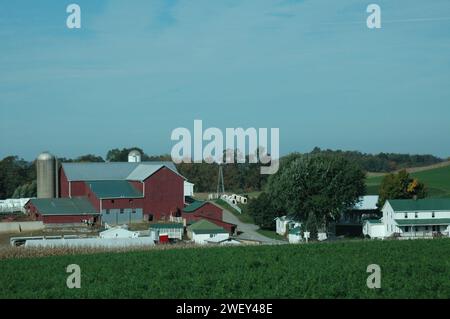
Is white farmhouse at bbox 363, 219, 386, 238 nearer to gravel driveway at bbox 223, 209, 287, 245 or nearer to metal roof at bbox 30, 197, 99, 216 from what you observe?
gravel driveway at bbox 223, 209, 287, 245

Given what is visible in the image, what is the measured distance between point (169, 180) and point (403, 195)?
1492 cm

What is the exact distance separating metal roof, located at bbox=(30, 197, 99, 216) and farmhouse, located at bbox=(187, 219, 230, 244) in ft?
25.2

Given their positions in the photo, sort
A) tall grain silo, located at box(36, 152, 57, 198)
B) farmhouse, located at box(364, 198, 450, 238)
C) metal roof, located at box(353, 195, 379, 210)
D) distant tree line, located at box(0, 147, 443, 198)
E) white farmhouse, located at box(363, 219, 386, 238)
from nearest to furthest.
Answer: farmhouse, located at box(364, 198, 450, 238) < white farmhouse, located at box(363, 219, 386, 238) < metal roof, located at box(353, 195, 379, 210) < tall grain silo, located at box(36, 152, 57, 198) < distant tree line, located at box(0, 147, 443, 198)

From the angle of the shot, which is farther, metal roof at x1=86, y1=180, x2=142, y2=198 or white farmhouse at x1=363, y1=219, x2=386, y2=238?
metal roof at x1=86, y1=180, x2=142, y2=198

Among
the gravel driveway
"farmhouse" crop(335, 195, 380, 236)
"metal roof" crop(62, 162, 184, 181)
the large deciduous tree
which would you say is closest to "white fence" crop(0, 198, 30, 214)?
"metal roof" crop(62, 162, 184, 181)

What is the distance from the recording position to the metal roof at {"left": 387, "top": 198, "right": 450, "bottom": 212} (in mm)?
43344

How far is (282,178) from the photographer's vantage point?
45031 mm

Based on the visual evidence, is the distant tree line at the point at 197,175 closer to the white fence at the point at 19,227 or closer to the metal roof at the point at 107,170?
the metal roof at the point at 107,170

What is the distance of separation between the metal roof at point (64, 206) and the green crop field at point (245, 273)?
23.5 m

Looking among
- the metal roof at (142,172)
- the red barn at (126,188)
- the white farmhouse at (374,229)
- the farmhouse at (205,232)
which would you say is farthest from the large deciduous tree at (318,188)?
the metal roof at (142,172)

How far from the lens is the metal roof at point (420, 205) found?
43.3 metres
